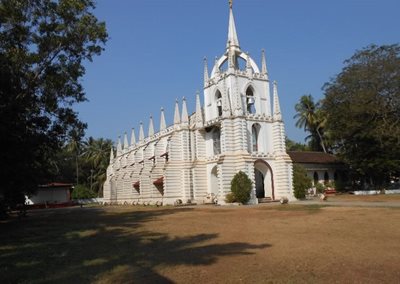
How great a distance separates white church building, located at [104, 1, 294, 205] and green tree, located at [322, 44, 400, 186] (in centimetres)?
857

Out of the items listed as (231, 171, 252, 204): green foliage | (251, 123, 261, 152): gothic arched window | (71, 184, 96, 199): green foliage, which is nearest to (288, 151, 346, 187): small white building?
(251, 123, 261, 152): gothic arched window

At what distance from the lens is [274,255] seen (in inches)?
396

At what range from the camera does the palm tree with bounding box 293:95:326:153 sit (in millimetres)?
63531

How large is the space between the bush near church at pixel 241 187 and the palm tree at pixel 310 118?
3164 cm

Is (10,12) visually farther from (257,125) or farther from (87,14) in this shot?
(257,125)

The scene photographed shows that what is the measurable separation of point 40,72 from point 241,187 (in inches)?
745

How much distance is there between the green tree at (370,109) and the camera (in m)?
39.8

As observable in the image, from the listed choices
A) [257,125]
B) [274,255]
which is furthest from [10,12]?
[257,125]

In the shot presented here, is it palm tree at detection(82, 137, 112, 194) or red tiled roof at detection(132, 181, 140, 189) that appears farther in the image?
palm tree at detection(82, 137, 112, 194)

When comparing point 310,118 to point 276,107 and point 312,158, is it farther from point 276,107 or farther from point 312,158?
point 276,107

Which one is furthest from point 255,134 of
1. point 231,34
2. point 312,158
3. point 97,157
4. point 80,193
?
point 97,157

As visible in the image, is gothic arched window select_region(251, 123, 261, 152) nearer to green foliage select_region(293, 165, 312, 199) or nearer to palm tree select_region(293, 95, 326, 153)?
green foliage select_region(293, 165, 312, 199)

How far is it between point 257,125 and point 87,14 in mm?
21117

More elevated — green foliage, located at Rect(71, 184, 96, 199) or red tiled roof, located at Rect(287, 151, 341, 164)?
red tiled roof, located at Rect(287, 151, 341, 164)
